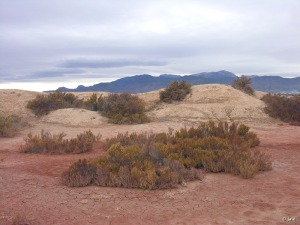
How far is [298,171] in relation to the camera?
30.5ft

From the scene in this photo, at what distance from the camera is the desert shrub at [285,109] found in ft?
66.2

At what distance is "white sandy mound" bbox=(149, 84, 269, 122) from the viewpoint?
2081cm

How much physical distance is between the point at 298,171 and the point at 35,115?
15676 millimetres

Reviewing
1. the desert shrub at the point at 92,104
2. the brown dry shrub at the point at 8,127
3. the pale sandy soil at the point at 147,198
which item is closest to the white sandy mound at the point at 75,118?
the desert shrub at the point at 92,104

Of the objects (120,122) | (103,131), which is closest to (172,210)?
(103,131)

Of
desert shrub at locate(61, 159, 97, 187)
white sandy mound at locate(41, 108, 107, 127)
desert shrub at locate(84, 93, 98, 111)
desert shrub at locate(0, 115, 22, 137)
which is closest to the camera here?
desert shrub at locate(61, 159, 97, 187)

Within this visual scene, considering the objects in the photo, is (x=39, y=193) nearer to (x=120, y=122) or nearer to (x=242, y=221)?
(x=242, y=221)

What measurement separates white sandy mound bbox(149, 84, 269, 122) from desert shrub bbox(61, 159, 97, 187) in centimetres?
1183

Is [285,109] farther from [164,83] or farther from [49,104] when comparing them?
[164,83]

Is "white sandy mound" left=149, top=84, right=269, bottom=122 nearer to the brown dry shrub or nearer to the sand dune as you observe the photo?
the sand dune

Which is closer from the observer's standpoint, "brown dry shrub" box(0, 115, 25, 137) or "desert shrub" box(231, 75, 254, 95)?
"brown dry shrub" box(0, 115, 25, 137)

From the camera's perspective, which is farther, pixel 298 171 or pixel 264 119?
pixel 264 119

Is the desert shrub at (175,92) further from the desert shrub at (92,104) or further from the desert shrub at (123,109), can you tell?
the desert shrub at (92,104)

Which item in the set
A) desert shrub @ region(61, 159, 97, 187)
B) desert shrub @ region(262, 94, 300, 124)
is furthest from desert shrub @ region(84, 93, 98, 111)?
desert shrub @ region(61, 159, 97, 187)
